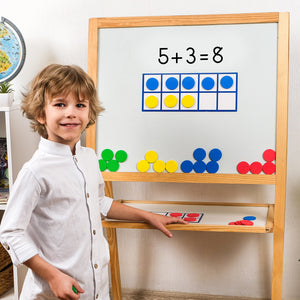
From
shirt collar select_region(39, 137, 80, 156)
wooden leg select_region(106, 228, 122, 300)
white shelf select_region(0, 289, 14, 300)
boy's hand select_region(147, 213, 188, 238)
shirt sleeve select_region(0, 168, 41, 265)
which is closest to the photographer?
shirt sleeve select_region(0, 168, 41, 265)

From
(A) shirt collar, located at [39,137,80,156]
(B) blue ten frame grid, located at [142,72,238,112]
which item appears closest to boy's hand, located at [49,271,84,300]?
(A) shirt collar, located at [39,137,80,156]

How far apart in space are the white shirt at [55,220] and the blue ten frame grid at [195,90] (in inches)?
17.5

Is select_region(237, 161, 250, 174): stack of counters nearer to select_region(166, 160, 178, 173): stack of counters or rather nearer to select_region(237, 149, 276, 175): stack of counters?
select_region(237, 149, 276, 175): stack of counters

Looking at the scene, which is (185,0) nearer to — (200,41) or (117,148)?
(200,41)

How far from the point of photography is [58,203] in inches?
47.9

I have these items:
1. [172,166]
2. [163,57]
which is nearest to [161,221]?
[172,166]

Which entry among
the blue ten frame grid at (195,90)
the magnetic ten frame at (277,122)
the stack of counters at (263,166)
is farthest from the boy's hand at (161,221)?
the blue ten frame grid at (195,90)

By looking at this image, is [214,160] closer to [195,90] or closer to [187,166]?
[187,166]

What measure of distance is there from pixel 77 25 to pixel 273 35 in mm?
924

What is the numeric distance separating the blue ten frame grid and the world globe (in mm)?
738

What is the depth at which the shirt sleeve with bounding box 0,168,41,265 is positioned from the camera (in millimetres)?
1127

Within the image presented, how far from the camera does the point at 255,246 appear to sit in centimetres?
200

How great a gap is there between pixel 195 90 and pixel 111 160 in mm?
388

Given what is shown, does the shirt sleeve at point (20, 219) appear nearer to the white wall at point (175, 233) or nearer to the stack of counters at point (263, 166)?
the stack of counters at point (263, 166)
